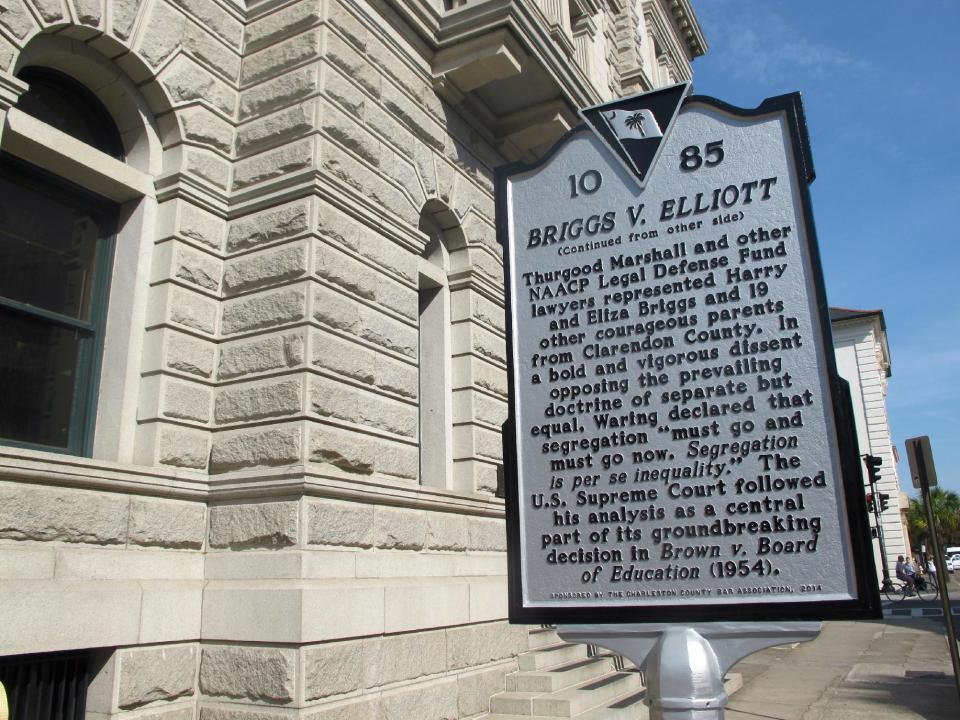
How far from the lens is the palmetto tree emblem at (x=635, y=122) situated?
404 cm

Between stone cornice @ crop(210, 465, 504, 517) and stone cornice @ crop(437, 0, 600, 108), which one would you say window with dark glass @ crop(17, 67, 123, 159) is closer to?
stone cornice @ crop(210, 465, 504, 517)

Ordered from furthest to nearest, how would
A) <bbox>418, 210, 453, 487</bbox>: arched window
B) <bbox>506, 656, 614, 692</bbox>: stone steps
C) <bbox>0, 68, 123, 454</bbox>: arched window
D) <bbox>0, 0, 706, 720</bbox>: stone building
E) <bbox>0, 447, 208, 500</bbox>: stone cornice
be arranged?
1. <bbox>418, 210, 453, 487</bbox>: arched window
2. <bbox>506, 656, 614, 692</bbox>: stone steps
3. <bbox>0, 68, 123, 454</bbox>: arched window
4. <bbox>0, 0, 706, 720</bbox>: stone building
5. <bbox>0, 447, 208, 500</bbox>: stone cornice

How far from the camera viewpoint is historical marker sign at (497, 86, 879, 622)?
3.30 metres

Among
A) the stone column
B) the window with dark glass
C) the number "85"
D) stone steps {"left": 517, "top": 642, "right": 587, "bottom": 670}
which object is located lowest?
stone steps {"left": 517, "top": 642, "right": 587, "bottom": 670}

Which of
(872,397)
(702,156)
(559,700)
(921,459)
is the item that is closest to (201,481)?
(559,700)

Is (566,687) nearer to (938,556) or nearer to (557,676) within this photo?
(557,676)

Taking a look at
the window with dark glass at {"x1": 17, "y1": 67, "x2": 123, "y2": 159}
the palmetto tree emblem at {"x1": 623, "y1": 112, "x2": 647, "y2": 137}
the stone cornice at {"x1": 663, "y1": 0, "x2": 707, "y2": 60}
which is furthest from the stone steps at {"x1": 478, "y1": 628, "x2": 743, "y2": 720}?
the stone cornice at {"x1": 663, "y1": 0, "x2": 707, "y2": 60}

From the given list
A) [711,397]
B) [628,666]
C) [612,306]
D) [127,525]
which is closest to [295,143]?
[127,525]

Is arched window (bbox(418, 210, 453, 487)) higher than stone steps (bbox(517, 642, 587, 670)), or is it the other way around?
arched window (bbox(418, 210, 453, 487))

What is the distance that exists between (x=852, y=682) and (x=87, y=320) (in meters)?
11.2

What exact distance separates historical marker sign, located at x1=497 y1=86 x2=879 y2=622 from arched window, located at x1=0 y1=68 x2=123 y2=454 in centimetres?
436

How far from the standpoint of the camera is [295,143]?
25.5 ft

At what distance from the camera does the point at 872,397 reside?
158ft

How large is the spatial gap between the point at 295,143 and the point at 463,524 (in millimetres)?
4574
